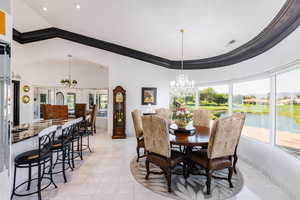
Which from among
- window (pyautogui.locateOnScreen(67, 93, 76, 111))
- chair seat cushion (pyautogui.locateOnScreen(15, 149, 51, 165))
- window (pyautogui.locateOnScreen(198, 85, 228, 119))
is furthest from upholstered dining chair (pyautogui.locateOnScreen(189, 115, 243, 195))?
window (pyautogui.locateOnScreen(67, 93, 76, 111))

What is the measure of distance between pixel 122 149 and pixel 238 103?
362cm

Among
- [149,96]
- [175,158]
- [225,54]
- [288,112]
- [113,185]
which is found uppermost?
[225,54]

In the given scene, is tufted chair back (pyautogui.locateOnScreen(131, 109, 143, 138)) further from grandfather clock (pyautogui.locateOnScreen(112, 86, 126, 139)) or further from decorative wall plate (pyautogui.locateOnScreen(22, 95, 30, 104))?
decorative wall plate (pyautogui.locateOnScreen(22, 95, 30, 104))

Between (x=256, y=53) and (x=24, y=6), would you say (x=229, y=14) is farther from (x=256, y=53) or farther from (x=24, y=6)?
(x=24, y=6)

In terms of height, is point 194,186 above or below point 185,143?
below

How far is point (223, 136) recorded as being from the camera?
7.27 feet

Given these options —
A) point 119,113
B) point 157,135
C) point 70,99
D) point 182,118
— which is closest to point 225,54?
point 182,118

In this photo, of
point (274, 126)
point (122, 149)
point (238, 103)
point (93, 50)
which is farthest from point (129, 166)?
point (93, 50)

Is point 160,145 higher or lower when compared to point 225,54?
lower

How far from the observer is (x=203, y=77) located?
5.14m

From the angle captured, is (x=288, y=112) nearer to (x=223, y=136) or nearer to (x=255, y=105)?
(x=255, y=105)

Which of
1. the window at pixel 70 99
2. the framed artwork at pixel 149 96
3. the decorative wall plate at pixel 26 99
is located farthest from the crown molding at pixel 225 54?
the window at pixel 70 99

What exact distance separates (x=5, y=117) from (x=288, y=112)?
162 inches

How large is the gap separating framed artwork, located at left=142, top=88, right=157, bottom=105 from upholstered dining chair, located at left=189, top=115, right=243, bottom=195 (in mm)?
3406
